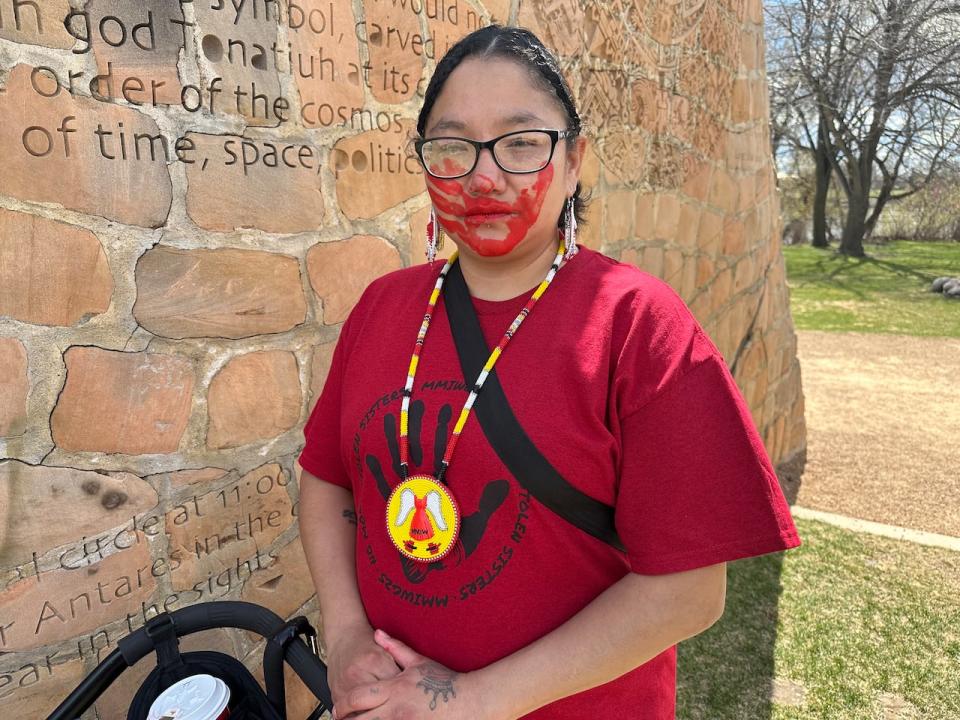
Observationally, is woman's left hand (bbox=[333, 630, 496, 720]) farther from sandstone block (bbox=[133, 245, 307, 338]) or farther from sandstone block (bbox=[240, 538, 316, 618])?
sandstone block (bbox=[133, 245, 307, 338])

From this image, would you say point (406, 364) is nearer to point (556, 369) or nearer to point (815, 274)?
point (556, 369)

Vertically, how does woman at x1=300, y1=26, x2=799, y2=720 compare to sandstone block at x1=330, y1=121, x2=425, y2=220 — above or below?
below

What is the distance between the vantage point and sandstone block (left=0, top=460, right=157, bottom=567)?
53.3 inches

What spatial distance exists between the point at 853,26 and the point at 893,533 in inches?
656

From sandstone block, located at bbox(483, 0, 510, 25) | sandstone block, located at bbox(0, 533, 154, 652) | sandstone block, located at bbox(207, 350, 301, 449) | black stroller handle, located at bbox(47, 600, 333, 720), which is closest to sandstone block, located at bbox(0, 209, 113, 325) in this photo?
sandstone block, located at bbox(207, 350, 301, 449)

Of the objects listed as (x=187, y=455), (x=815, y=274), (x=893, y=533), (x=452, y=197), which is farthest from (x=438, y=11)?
(x=815, y=274)

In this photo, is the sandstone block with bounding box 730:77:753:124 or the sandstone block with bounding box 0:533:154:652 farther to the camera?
→ the sandstone block with bounding box 730:77:753:124

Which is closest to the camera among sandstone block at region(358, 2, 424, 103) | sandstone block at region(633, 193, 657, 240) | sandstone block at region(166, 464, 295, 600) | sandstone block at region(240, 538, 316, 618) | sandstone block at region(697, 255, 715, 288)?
sandstone block at region(166, 464, 295, 600)

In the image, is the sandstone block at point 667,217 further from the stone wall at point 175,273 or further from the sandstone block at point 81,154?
the sandstone block at point 81,154

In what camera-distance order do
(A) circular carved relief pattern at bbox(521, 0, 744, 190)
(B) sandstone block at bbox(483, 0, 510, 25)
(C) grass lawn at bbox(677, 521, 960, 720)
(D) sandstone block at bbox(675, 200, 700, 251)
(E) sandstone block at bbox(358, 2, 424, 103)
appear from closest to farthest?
(E) sandstone block at bbox(358, 2, 424, 103) < (B) sandstone block at bbox(483, 0, 510, 25) < (C) grass lawn at bbox(677, 521, 960, 720) < (A) circular carved relief pattern at bbox(521, 0, 744, 190) < (D) sandstone block at bbox(675, 200, 700, 251)

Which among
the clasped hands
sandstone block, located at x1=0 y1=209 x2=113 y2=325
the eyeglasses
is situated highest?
the eyeglasses

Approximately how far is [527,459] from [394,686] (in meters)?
0.42

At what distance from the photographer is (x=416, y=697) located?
1057mm

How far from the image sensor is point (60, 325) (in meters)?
1.40
